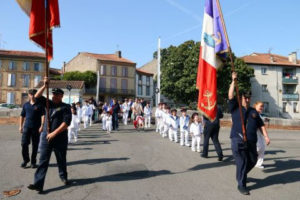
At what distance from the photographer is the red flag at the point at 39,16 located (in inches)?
191

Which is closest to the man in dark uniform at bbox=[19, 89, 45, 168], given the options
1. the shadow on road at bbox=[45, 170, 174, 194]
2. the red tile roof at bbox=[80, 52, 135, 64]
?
the shadow on road at bbox=[45, 170, 174, 194]

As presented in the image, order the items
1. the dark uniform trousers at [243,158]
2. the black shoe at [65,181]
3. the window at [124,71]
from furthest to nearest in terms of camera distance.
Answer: the window at [124,71], the black shoe at [65,181], the dark uniform trousers at [243,158]

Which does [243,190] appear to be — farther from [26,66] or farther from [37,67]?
[26,66]

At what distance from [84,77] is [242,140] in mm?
44777

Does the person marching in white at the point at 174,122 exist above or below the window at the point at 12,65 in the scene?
below

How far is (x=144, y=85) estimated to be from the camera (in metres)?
58.4

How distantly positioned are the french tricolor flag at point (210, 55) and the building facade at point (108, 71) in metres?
44.8

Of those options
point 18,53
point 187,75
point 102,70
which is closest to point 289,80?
point 187,75

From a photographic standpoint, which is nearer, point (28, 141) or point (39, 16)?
point (39, 16)

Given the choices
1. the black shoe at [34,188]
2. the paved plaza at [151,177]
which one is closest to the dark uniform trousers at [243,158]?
the paved plaza at [151,177]

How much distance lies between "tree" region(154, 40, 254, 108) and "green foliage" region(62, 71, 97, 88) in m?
17.5

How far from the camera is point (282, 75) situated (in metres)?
42.6

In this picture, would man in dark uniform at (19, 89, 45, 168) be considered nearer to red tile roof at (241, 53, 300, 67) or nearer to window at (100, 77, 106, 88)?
red tile roof at (241, 53, 300, 67)

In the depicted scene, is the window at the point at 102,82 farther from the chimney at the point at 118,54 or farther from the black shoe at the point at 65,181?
the black shoe at the point at 65,181
